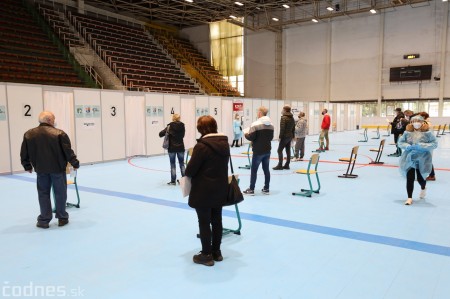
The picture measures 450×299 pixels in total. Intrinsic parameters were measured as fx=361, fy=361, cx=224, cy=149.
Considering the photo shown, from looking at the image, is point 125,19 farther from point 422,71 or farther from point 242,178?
point 242,178

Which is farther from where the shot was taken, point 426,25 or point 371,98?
point 371,98

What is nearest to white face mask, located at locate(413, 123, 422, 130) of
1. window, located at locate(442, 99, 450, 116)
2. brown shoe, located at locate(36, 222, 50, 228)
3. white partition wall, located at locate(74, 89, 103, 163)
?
brown shoe, located at locate(36, 222, 50, 228)

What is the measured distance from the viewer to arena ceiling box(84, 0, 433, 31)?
24703 mm

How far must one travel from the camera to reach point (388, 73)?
2525 cm

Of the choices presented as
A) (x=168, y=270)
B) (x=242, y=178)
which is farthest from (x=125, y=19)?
(x=168, y=270)

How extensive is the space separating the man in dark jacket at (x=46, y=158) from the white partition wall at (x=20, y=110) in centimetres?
542

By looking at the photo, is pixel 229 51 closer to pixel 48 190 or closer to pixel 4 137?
pixel 4 137

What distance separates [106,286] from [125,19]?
2947cm

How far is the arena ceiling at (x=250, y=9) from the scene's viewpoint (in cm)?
2470

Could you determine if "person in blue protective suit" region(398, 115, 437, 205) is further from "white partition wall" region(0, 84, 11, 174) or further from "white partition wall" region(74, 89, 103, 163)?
"white partition wall" region(0, 84, 11, 174)

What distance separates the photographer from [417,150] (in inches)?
232

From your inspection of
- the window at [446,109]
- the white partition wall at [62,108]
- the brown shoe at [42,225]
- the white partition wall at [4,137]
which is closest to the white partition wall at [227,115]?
the white partition wall at [62,108]

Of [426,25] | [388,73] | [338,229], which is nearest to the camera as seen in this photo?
[338,229]

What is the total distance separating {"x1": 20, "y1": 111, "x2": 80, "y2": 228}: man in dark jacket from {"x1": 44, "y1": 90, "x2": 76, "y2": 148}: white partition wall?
18.8 feet
